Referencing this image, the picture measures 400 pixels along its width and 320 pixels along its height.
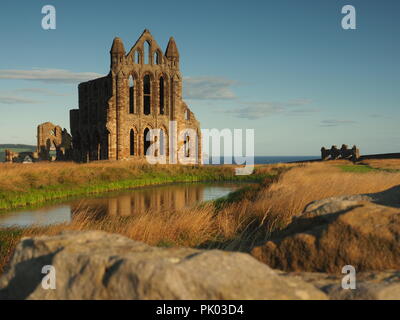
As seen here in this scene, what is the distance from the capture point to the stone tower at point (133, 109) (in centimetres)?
3866

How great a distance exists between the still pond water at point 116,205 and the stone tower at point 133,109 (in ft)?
46.4

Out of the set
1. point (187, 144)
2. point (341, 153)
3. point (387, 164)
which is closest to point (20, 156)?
point (187, 144)

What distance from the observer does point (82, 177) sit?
79.5ft

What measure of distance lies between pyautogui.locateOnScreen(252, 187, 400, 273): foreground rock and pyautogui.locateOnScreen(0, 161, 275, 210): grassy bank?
15.9m

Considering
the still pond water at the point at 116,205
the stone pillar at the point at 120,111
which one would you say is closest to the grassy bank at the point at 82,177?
the still pond water at the point at 116,205

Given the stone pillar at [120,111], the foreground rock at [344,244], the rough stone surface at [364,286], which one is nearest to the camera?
the rough stone surface at [364,286]

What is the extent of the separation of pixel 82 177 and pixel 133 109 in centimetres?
Result: 1858

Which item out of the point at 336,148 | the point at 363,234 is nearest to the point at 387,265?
the point at 363,234

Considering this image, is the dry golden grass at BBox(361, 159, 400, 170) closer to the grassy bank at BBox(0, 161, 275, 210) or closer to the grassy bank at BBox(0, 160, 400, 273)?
the grassy bank at BBox(0, 161, 275, 210)

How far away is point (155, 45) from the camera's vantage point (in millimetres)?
40844

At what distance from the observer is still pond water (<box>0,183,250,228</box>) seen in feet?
47.2

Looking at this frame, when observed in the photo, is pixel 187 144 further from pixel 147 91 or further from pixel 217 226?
pixel 217 226

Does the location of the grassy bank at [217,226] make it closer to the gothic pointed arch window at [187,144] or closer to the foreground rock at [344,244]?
the foreground rock at [344,244]
